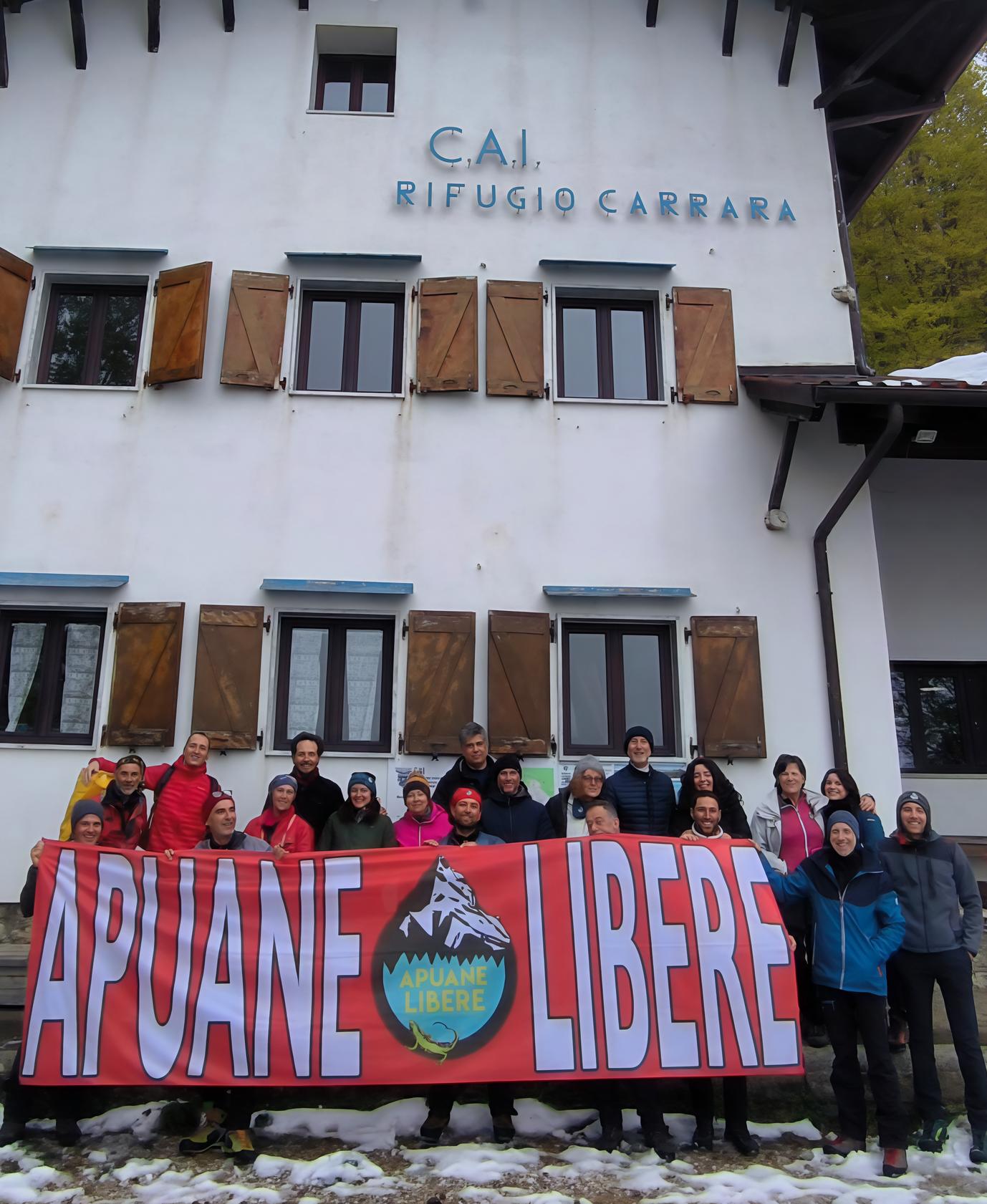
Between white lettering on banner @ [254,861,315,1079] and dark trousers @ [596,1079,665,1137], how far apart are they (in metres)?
1.49

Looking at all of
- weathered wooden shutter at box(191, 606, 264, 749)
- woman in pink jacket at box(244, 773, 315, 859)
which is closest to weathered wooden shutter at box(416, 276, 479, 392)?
weathered wooden shutter at box(191, 606, 264, 749)

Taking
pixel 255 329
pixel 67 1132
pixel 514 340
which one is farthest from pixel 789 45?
pixel 67 1132

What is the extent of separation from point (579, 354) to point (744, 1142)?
6843mm

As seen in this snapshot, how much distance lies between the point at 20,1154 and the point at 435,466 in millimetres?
5830

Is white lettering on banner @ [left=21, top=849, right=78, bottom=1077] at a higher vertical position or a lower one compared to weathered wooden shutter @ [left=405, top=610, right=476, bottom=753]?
lower

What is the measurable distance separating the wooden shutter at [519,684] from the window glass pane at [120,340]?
14.0ft

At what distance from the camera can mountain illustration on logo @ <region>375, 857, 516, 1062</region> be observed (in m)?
4.82

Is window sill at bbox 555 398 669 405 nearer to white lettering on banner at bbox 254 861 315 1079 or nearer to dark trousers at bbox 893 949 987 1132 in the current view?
white lettering on banner at bbox 254 861 315 1079

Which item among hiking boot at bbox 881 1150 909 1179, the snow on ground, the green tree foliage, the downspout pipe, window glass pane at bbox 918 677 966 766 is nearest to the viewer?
the snow on ground

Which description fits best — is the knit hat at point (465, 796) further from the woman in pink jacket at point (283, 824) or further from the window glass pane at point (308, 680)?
the window glass pane at point (308, 680)

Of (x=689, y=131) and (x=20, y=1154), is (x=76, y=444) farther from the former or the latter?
(x=689, y=131)

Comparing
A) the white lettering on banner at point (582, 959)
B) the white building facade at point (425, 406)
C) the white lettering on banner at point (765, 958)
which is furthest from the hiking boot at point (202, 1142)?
the white building facade at point (425, 406)

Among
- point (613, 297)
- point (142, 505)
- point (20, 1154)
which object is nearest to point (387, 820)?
point (20, 1154)

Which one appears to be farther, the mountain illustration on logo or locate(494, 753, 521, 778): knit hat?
locate(494, 753, 521, 778): knit hat
